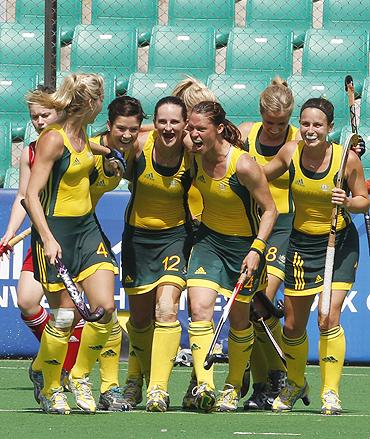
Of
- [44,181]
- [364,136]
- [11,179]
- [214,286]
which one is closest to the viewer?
[44,181]

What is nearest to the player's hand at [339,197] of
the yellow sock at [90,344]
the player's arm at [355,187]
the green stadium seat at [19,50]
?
the player's arm at [355,187]

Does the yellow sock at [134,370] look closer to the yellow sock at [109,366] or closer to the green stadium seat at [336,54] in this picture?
the yellow sock at [109,366]

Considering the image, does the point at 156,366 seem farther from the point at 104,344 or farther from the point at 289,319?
the point at 289,319

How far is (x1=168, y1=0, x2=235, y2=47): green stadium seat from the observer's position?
14125mm

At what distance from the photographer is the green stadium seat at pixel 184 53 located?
44.7 feet

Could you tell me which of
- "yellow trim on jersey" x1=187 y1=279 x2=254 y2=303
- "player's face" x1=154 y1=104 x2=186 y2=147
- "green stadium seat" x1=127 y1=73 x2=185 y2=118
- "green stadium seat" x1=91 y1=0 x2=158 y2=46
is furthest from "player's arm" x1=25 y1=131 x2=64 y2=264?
"green stadium seat" x1=91 y1=0 x2=158 y2=46

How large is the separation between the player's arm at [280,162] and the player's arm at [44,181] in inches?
57.6

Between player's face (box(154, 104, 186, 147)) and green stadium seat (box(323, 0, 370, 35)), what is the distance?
6.94 meters

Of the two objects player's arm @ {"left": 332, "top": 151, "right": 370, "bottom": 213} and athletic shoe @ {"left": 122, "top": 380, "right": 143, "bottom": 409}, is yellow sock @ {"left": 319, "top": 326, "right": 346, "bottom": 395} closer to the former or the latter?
player's arm @ {"left": 332, "top": 151, "right": 370, "bottom": 213}

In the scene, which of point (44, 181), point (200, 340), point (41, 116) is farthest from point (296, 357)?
point (41, 116)

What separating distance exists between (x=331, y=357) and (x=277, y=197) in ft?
4.48

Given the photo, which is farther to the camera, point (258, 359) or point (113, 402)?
→ point (258, 359)

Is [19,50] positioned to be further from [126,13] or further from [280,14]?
[280,14]

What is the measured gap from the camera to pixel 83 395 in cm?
706
